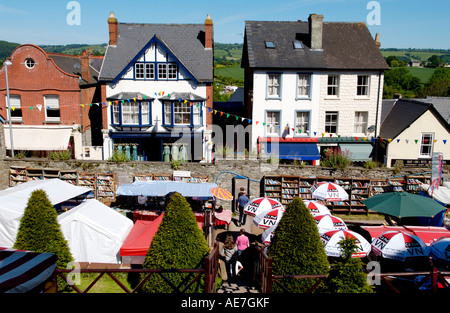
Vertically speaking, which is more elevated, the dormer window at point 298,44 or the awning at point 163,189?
the dormer window at point 298,44

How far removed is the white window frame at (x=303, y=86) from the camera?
25312 mm

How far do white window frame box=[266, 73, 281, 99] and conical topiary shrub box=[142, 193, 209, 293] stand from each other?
53.1 feet

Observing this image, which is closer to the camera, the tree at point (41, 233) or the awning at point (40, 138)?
the tree at point (41, 233)

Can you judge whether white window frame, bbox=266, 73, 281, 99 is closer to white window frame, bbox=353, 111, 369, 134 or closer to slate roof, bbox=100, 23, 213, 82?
slate roof, bbox=100, 23, 213, 82

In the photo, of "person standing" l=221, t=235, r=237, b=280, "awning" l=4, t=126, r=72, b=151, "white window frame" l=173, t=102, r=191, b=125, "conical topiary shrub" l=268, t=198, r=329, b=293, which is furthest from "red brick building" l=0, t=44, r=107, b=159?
"conical topiary shrub" l=268, t=198, r=329, b=293

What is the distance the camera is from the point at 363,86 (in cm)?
2578

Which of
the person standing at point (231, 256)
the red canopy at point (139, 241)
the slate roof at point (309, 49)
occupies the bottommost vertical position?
the person standing at point (231, 256)

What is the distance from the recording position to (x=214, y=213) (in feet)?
56.9

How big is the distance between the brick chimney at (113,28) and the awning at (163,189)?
12.2 metres

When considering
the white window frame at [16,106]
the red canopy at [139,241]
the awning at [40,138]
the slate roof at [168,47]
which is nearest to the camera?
the red canopy at [139,241]

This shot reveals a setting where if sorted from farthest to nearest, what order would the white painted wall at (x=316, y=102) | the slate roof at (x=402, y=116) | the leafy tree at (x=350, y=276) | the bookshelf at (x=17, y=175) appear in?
1. the white painted wall at (x=316, y=102)
2. the slate roof at (x=402, y=116)
3. the bookshelf at (x=17, y=175)
4. the leafy tree at (x=350, y=276)

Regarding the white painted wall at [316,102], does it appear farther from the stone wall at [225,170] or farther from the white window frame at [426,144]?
the stone wall at [225,170]

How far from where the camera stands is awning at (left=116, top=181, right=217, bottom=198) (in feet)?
57.2

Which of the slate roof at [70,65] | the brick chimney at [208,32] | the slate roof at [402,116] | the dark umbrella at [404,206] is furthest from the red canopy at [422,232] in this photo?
the slate roof at [70,65]
